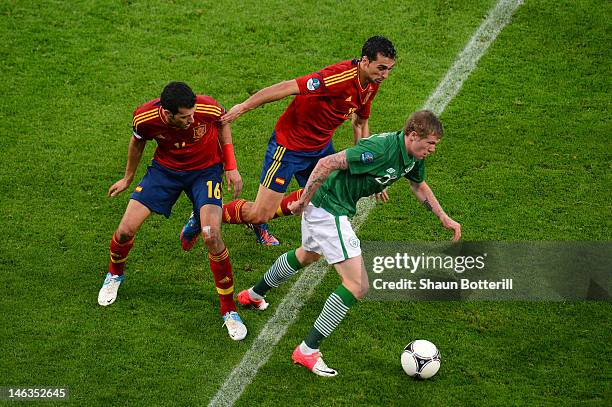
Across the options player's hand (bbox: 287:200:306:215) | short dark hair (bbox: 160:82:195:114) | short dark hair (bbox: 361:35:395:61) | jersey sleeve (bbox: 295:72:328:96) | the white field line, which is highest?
short dark hair (bbox: 361:35:395:61)

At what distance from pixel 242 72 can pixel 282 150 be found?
3170mm

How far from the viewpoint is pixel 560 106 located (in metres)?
11.8

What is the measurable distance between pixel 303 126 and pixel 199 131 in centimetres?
117

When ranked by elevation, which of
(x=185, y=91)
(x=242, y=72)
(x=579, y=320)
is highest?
(x=185, y=91)

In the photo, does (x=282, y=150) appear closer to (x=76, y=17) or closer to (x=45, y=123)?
(x=45, y=123)

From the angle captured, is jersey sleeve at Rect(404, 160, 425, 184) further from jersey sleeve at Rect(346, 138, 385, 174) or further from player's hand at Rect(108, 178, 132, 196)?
player's hand at Rect(108, 178, 132, 196)

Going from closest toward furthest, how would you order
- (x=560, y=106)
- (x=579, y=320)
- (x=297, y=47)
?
(x=579, y=320)
(x=560, y=106)
(x=297, y=47)

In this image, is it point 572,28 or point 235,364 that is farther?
point 572,28

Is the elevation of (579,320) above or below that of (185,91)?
below

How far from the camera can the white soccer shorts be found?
7957 mm

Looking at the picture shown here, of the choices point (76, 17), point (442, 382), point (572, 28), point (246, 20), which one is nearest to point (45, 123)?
point (76, 17)

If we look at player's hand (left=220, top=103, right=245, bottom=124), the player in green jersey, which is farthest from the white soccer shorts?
player's hand (left=220, top=103, right=245, bottom=124)

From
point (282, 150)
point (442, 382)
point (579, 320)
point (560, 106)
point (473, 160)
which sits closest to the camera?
point (442, 382)

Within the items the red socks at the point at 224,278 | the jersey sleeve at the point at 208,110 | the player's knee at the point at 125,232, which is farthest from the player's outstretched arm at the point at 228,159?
the player's knee at the point at 125,232
